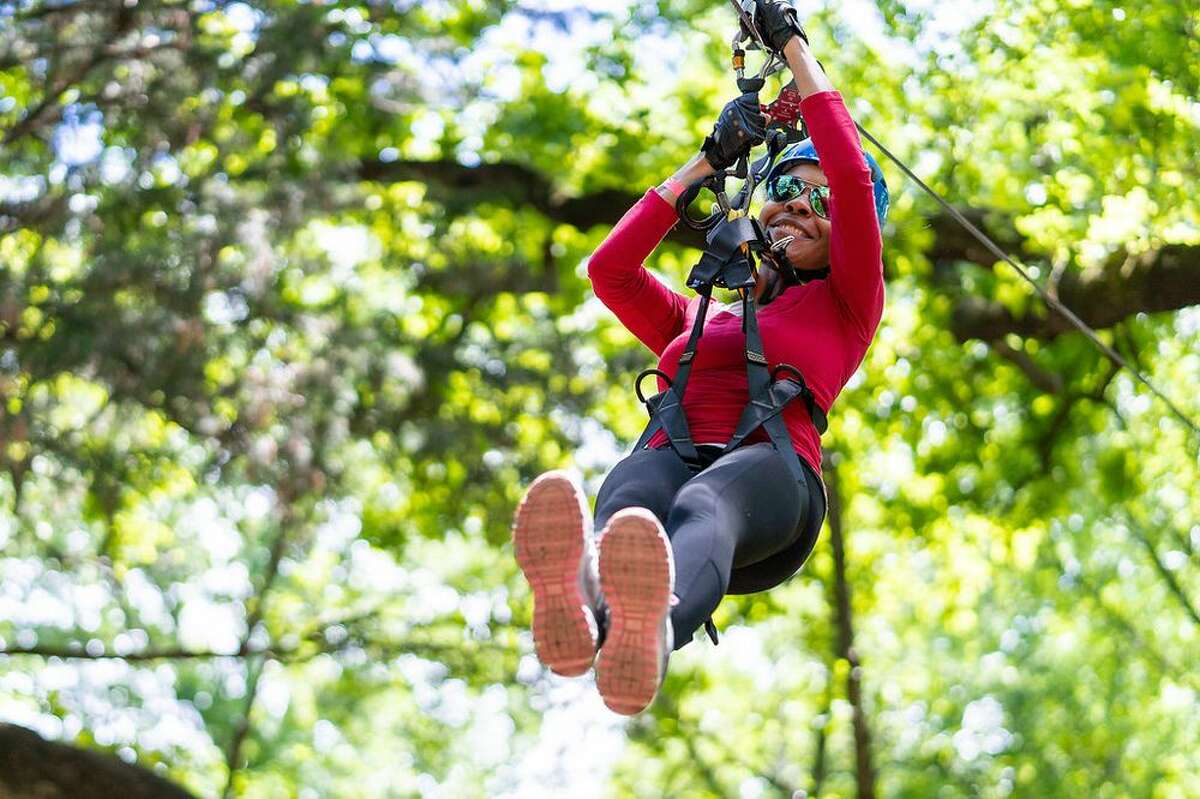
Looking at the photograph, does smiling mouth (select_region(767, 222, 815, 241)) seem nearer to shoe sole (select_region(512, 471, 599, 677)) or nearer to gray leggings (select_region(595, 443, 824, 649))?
gray leggings (select_region(595, 443, 824, 649))

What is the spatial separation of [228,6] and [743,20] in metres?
4.41

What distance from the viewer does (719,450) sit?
325 cm

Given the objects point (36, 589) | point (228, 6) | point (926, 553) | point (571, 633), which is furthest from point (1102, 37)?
point (36, 589)

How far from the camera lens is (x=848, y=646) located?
969cm

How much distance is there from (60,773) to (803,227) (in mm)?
4646

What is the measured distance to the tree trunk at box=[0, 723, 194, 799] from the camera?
6.52 metres

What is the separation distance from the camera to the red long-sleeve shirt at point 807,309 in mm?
3195

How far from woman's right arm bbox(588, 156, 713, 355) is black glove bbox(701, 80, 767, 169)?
6 cm

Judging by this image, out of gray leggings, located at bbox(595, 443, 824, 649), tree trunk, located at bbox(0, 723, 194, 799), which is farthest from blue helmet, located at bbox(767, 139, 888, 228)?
tree trunk, located at bbox(0, 723, 194, 799)

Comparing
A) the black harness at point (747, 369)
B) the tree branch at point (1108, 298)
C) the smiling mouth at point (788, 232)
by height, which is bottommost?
the black harness at point (747, 369)

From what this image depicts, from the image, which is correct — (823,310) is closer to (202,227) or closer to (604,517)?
(604,517)

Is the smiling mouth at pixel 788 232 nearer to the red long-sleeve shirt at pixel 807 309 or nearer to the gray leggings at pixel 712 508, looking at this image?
the red long-sleeve shirt at pixel 807 309

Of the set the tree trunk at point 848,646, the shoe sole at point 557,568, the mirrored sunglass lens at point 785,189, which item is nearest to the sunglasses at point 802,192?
the mirrored sunglass lens at point 785,189

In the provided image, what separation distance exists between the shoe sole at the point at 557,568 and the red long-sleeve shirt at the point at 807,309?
614mm
